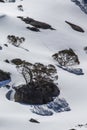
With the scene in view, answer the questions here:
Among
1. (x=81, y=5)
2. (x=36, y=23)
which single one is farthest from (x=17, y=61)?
(x=81, y=5)

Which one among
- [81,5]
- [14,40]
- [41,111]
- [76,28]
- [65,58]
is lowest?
[41,111]

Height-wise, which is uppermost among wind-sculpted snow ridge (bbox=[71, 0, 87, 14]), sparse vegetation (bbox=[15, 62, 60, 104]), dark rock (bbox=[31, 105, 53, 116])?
wind-sculpted snow ridge (bbox=[71, 0, 87, 14])

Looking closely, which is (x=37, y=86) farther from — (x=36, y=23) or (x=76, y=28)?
(x=76, y=28)

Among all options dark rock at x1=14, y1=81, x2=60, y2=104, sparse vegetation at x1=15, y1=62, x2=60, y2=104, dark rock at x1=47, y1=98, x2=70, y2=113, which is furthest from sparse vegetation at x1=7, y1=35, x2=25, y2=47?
dark rock at x1=47, y1=98, x2=70, y2=113

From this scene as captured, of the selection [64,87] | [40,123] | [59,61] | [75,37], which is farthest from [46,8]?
[40,123]

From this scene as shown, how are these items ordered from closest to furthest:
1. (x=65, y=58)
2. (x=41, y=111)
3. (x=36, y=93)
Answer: (x=41, y=111) → (x=36, y=93) → (x=65, y=58)

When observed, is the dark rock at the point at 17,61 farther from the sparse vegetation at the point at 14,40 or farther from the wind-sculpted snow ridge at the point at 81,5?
the wind-sculpted snow ridge at the point at 81,5

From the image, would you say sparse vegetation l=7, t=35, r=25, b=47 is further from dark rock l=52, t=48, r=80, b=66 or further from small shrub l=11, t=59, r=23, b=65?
small shrub l=11, t=59, r=23, b=65

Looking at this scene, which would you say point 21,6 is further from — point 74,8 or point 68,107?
point 68,107

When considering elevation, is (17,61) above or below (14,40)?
below
